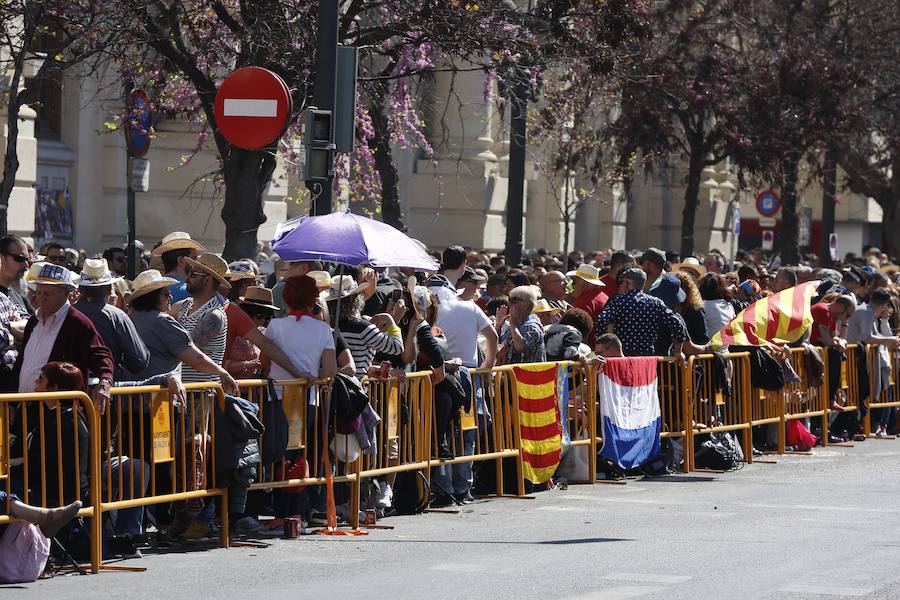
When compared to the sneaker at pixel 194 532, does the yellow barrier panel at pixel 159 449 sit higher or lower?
higher

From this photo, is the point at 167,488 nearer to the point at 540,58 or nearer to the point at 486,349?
the point at 486,349

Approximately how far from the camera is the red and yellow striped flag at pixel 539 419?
13.5m

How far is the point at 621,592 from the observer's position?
29.3 feet

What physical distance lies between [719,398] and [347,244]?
522cm

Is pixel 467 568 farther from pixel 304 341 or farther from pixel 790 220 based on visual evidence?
pixel 790 220

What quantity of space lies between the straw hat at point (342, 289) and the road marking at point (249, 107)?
1.24 m

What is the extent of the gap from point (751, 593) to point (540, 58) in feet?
25.8

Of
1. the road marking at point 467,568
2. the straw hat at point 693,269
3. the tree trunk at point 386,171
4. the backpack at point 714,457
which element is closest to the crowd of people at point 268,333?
the backpack at point 714,457

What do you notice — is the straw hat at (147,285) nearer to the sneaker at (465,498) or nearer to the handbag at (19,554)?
the handbag at (19,554)

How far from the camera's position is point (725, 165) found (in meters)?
45.3

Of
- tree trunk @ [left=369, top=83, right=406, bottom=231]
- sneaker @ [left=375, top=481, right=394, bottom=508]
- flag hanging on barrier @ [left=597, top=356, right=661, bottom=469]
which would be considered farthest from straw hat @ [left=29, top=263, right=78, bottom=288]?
tree trunk @ [left=369, top=83, right=406, bottom=231]

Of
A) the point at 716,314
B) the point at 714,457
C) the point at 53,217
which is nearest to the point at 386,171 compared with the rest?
the point at 53,217

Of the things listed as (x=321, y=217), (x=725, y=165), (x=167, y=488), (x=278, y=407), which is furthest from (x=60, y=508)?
(x=725, y=165)

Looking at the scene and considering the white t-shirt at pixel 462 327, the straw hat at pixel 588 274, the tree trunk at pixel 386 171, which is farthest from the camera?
the tree trunk at pixel 386 171
